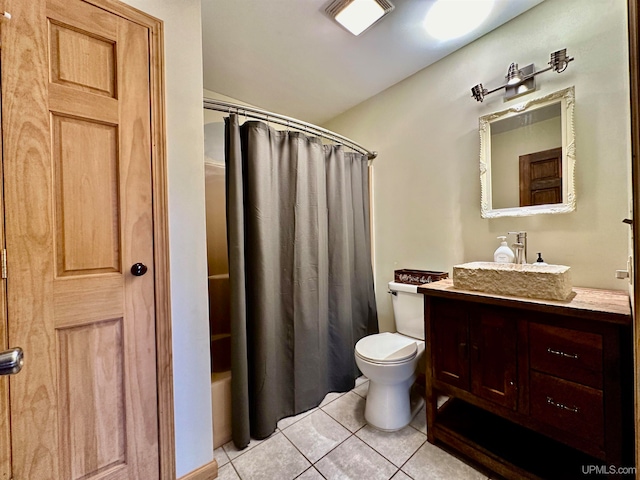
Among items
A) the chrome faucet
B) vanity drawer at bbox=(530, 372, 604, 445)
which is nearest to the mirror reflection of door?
the chrome faucet

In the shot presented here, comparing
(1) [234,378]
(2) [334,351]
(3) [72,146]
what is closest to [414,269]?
(2) [334,351]

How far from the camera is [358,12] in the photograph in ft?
4.52

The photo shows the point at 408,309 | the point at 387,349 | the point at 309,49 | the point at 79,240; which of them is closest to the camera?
the point at 79,240

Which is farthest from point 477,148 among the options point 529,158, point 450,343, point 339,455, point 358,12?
point 339,455

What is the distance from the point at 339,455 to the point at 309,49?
2414 millimetres

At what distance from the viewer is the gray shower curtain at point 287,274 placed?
140 centimetres

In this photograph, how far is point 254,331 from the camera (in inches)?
57.4

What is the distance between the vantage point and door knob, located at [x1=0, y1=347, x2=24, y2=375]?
0.56 metres

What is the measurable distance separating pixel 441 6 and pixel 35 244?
2.12 m

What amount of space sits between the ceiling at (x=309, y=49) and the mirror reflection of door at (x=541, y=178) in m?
0.83

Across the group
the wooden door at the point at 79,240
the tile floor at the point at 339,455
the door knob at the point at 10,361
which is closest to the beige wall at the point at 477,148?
the tile floor at the point at 339,455

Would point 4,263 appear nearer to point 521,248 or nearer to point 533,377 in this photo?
point 533,377

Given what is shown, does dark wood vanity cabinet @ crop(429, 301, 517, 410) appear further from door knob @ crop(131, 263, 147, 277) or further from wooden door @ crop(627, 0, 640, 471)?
door knob @ crop(131, 263, 147, 277)

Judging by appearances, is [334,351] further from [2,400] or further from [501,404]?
[2,400]
